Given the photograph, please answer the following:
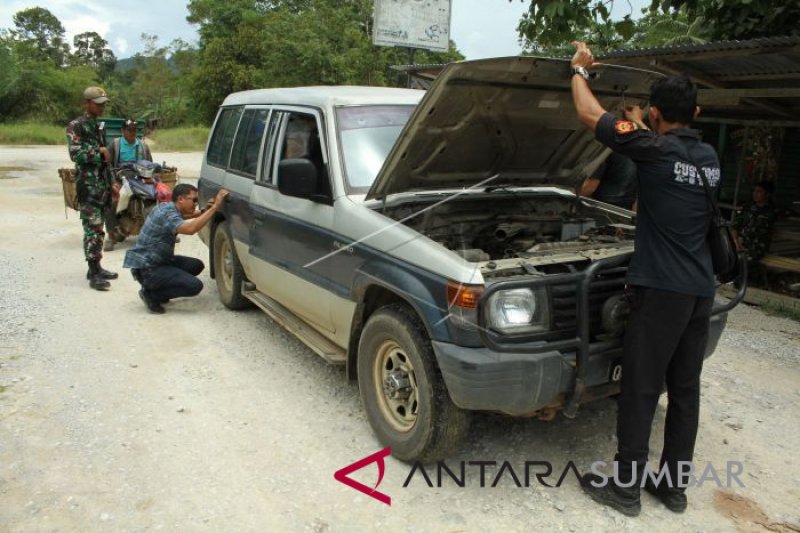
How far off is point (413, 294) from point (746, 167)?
26.3 ft

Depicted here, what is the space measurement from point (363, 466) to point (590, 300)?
1.53m

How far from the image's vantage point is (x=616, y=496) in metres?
3.19

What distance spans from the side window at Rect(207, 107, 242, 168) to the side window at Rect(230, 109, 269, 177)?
0.60 ft

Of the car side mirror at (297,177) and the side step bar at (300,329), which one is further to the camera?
the side step bar at (300,329)

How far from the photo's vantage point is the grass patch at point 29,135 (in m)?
30.6

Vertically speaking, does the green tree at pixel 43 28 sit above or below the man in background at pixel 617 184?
above

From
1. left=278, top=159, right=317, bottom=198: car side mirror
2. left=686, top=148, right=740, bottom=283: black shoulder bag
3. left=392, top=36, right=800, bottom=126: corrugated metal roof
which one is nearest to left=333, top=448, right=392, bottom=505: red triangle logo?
left=278, top=159, right=317, bottom=198: car side mirror

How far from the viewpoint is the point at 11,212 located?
37.6 ft

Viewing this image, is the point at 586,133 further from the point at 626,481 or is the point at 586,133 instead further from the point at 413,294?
the point at 626,481

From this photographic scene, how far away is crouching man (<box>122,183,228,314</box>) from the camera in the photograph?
6078 millimetres

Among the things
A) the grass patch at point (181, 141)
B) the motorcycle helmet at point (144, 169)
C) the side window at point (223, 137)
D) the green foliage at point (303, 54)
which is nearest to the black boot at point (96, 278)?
the side window at point (223, 137)

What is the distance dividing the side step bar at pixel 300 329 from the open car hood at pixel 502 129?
3.45ft

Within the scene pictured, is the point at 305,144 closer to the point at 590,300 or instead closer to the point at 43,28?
the point at 590,300

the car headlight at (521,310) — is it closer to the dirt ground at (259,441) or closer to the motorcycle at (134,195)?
the dirt ground at (259,441)
